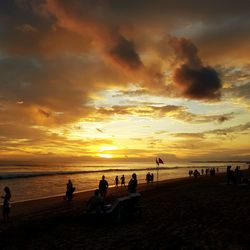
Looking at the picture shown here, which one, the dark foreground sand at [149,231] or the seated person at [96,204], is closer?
the dark foreground sand at [149,231]

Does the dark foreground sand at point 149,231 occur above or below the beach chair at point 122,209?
below

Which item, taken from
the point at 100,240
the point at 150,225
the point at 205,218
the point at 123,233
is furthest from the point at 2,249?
the point at 205,218

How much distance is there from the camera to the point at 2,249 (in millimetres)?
12297

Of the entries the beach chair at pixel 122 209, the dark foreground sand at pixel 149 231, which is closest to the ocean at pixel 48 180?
the dark foreground sand at pixel 149 231

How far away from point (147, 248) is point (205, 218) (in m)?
4.90

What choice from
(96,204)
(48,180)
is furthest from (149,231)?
(48,180)

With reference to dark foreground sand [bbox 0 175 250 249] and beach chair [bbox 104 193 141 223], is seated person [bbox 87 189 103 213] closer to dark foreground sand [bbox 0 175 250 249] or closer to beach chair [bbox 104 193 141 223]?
beach chair [bbox 104 193 141 223]

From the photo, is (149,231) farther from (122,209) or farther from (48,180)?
(48,180)

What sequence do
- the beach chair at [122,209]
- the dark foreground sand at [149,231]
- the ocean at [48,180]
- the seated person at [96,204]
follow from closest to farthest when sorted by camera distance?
the dark foreground sand at [149,231], the beach chair at [122,209], the seated person at [96,204], the ocean at [48,180]

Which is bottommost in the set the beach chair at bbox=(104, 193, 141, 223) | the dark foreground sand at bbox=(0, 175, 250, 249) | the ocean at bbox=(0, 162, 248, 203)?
the dark foreground sand at bbox=(0, 175, 250, 249)

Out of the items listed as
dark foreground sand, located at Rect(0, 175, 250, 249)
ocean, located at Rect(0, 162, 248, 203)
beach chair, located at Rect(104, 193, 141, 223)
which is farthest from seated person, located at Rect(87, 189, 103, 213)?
ocean, located at Rect(0, 162, 248, 203)

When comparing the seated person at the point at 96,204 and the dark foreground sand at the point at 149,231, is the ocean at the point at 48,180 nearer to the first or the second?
the dark foreground sand at the point at 149,231

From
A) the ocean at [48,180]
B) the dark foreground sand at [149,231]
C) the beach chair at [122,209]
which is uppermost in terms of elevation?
the ocean at [48,180]

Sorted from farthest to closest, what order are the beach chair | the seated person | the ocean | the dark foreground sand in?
the ocean < the seated person < the beach chair < the dark foreground sand
